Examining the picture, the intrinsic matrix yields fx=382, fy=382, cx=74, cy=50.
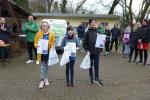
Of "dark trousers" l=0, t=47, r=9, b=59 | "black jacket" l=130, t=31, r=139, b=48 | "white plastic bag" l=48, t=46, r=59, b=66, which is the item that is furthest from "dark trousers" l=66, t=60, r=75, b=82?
"black jacket" l=130, t=31, r=139, b=48

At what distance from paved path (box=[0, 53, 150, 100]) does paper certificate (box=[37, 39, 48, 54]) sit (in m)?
0.99

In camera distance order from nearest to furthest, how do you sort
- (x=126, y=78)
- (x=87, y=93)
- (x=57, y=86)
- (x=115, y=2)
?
1. (x=87, y=93)
2. (x=57, y=86)
3. (x=126, y=78)
4. (x=115, y=2)

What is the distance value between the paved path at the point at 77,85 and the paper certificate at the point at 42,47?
991mm

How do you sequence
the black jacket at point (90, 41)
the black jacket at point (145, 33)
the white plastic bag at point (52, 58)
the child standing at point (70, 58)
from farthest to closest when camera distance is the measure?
the black jacket at point (145, 33) < the black jacket at point (90, 41) < the child standing at point (70, 58) < the white plastic bag at point (52, 58)

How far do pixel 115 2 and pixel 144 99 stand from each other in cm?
3287

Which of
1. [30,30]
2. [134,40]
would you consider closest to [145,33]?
[134,40]

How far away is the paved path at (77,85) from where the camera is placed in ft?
30.5

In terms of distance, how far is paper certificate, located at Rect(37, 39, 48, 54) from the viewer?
10.3m

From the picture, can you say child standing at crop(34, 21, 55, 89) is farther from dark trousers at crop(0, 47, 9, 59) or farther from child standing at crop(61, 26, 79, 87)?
dark trousers at crop(0, 47, 9, 59)

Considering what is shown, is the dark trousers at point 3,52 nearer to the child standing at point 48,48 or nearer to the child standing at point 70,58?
the child standing at point 48,48

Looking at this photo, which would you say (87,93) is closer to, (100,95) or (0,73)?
(100,95)

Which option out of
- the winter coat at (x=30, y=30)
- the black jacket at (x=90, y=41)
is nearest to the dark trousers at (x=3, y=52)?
the winter coat at (x=30, y=30)

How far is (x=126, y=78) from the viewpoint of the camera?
12141mm

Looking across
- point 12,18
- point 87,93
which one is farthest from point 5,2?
point 87,93
